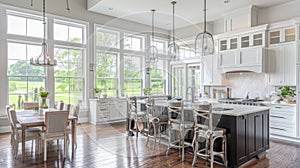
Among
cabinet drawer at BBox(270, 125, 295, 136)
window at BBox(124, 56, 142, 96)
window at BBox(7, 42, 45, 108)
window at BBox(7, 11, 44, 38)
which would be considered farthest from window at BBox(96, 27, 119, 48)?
cabinet drawer at BBox(270, 125, 295, 136)

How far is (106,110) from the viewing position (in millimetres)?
6680

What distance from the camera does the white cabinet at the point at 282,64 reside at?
5.10m

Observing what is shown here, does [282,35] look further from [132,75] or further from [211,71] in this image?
[132,75]

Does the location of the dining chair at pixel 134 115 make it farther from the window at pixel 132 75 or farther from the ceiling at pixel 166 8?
the ceiling at pixel 166 8

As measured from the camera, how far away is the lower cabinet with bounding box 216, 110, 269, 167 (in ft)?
10.2

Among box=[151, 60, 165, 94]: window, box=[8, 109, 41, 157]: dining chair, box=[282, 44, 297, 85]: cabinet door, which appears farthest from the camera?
box=[151, 60, 165, 94]: window

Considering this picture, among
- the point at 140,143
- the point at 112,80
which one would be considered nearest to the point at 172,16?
the point at 112,80

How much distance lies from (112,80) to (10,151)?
415cm

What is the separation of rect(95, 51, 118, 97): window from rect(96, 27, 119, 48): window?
13.0 inches

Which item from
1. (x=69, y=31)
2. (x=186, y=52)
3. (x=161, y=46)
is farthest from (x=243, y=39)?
(x=69, y=31)

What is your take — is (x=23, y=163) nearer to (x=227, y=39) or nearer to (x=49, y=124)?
(x=49, y=124)

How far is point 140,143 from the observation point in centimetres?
449

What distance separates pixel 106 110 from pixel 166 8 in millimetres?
3796

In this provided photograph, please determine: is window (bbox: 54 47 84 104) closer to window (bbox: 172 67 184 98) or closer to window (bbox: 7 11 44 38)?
window (bbox: 7 11 44 38)
